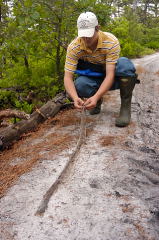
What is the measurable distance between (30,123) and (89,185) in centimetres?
169

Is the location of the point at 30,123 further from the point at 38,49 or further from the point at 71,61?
the point at 38,49

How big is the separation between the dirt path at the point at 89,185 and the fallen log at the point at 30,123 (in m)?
0.13

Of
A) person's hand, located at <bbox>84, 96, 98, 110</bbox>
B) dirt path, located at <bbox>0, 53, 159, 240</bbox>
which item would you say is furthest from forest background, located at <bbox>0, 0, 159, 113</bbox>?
person's hand, located at <bbox>84, 96, 98, 110</bbox>

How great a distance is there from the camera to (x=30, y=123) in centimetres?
377

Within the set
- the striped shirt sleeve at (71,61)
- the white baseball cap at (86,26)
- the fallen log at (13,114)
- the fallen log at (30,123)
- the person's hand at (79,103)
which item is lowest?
the fallen log at (30,123)

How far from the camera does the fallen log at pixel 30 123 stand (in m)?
3.30

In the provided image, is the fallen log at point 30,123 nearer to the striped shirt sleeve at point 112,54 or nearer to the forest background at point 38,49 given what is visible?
the forest background at point 38,49

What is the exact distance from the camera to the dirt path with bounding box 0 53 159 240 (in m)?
1.87

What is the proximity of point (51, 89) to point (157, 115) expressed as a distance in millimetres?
2110

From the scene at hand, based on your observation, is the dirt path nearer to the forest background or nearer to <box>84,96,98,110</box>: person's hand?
<box>84,96,98,110</box>: person's hand

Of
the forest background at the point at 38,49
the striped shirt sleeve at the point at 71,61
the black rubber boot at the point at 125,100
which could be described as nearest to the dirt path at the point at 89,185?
the black rubber boot at the point at 125,100

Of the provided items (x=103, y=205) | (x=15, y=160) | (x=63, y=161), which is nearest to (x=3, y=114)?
(x=15, y=160)

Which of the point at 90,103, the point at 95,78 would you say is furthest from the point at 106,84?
the point at 95,78

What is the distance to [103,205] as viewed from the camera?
209 cm
